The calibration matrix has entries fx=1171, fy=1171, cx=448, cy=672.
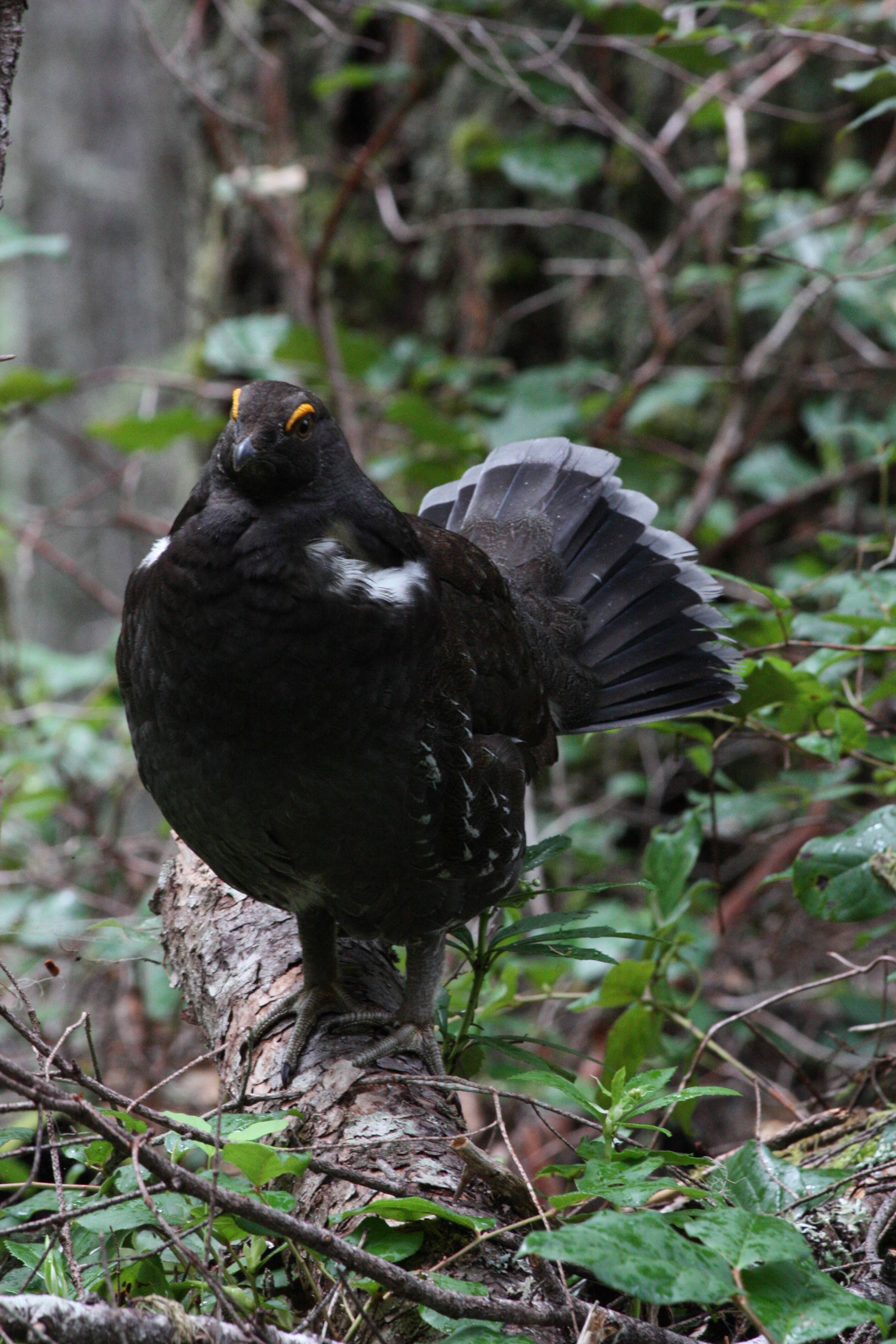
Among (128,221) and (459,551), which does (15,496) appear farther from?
(459,551)

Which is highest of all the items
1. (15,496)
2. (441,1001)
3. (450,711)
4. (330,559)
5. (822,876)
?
(15,496)

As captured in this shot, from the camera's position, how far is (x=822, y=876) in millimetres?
3027

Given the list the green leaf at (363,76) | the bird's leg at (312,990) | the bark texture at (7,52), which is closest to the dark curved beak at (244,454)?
the bark texture at (7,52)

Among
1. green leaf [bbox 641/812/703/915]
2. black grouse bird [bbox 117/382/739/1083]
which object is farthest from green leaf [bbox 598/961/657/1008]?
black grouse bird [bbox 117/382/739/1083]

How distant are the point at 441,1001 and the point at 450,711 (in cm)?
81

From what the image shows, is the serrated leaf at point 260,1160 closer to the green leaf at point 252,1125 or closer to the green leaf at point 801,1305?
the green leaf at point 252,1125

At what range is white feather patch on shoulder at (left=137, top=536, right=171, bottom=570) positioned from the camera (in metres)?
2.78

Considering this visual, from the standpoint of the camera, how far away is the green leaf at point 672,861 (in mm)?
3197

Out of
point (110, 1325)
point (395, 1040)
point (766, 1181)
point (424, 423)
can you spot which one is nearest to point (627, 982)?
point (395, 1040)

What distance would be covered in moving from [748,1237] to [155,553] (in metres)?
1.97

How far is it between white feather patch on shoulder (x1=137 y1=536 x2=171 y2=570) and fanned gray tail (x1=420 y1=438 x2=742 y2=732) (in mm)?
1223

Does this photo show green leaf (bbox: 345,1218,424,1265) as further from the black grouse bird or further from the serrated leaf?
the black grouse bird

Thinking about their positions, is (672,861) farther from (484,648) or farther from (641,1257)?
(641,1257)

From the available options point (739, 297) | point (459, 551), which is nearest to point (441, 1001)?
point (459, 551)
